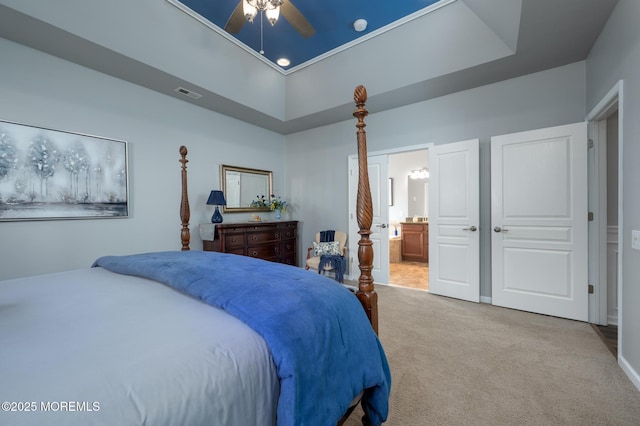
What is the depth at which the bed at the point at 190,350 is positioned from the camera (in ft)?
2.14

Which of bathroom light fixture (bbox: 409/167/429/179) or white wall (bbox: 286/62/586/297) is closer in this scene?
white wall (bbox: 286/62/586/297)

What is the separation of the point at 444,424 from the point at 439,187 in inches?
112

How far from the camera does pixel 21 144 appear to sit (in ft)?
8.39

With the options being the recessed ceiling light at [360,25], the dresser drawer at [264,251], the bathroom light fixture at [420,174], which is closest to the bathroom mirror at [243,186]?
the dresser drawer at [264,251]

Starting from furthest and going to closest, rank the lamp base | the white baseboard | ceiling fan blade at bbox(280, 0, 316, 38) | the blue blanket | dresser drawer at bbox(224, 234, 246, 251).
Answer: the lamp base
dresser drawer at bbox(224, 234, 246, 251)
ceiling fan blade at bbox(280, 0, 316, 38)
the white baseboard
the blue blanket

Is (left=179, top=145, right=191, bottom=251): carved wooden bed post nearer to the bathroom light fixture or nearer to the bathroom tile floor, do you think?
the bathroom tile floor

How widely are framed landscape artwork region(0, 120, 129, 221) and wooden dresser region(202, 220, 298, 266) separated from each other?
3.73 ft

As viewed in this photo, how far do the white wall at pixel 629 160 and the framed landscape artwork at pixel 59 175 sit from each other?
467cm

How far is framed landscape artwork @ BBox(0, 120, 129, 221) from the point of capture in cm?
251

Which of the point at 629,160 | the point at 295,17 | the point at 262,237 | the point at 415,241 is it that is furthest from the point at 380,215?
the point at 295,17

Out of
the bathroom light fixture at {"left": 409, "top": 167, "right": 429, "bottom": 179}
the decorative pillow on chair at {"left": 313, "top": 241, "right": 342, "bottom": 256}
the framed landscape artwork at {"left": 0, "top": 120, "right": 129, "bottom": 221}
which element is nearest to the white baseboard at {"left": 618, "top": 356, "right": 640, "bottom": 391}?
the decorative pillow on chair at {"left": 313, "top": 241, "right": 342, "bottom": 256}

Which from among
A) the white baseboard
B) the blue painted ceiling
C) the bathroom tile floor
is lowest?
the bathroom tile floor

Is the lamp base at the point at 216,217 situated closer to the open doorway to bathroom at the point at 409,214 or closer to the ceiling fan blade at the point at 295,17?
the ceiling fan blade at the point at 295,17

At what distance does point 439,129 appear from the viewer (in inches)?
149
